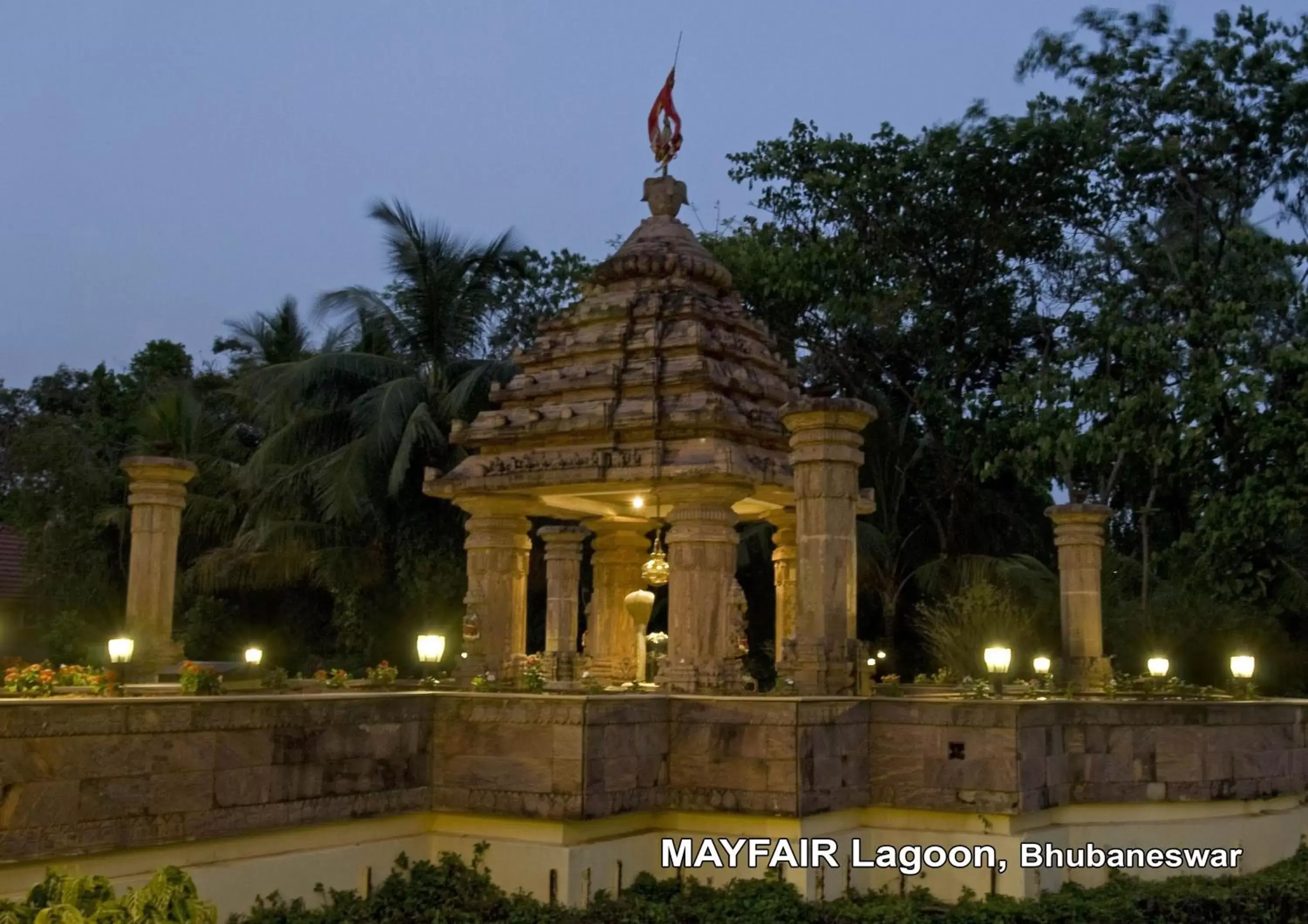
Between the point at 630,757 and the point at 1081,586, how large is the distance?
8.09 m

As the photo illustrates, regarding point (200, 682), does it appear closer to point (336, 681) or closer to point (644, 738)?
point (336, 681)

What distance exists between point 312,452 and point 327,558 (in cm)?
241

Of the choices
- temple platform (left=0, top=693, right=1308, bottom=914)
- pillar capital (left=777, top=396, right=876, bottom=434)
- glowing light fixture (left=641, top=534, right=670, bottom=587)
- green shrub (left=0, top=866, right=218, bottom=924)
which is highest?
pillar capital (left=777, top=396, right=876, bottom=434)

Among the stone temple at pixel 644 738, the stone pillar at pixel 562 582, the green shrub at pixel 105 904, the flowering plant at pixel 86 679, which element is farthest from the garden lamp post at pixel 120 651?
the stone pillar at pixel 562 582

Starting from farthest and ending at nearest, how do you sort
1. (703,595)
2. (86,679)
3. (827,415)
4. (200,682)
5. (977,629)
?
(977,629) < (703,595) < (827,415) < (86,679) < (200,682)

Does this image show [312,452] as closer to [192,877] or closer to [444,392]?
[444,392]

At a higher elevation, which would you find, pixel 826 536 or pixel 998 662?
pixel 826 536

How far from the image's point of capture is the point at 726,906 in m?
11.3

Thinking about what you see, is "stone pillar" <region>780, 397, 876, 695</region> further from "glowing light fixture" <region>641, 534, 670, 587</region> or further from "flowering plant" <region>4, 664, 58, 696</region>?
"flowering plant" <region>4, 664, 58, 696</region>

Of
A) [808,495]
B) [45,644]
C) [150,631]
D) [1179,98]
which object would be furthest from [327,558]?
[1179,98]

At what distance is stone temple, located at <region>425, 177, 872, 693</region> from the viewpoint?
1346 cm

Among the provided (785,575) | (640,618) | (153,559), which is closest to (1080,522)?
(785,575)

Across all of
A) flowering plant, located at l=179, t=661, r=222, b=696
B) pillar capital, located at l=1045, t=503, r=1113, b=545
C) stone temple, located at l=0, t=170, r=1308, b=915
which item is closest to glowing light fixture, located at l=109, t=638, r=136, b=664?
stone temple, located at l=0, t=170, r=1308, b=915

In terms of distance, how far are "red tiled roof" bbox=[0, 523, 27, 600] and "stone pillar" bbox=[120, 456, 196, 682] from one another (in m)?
16.2
